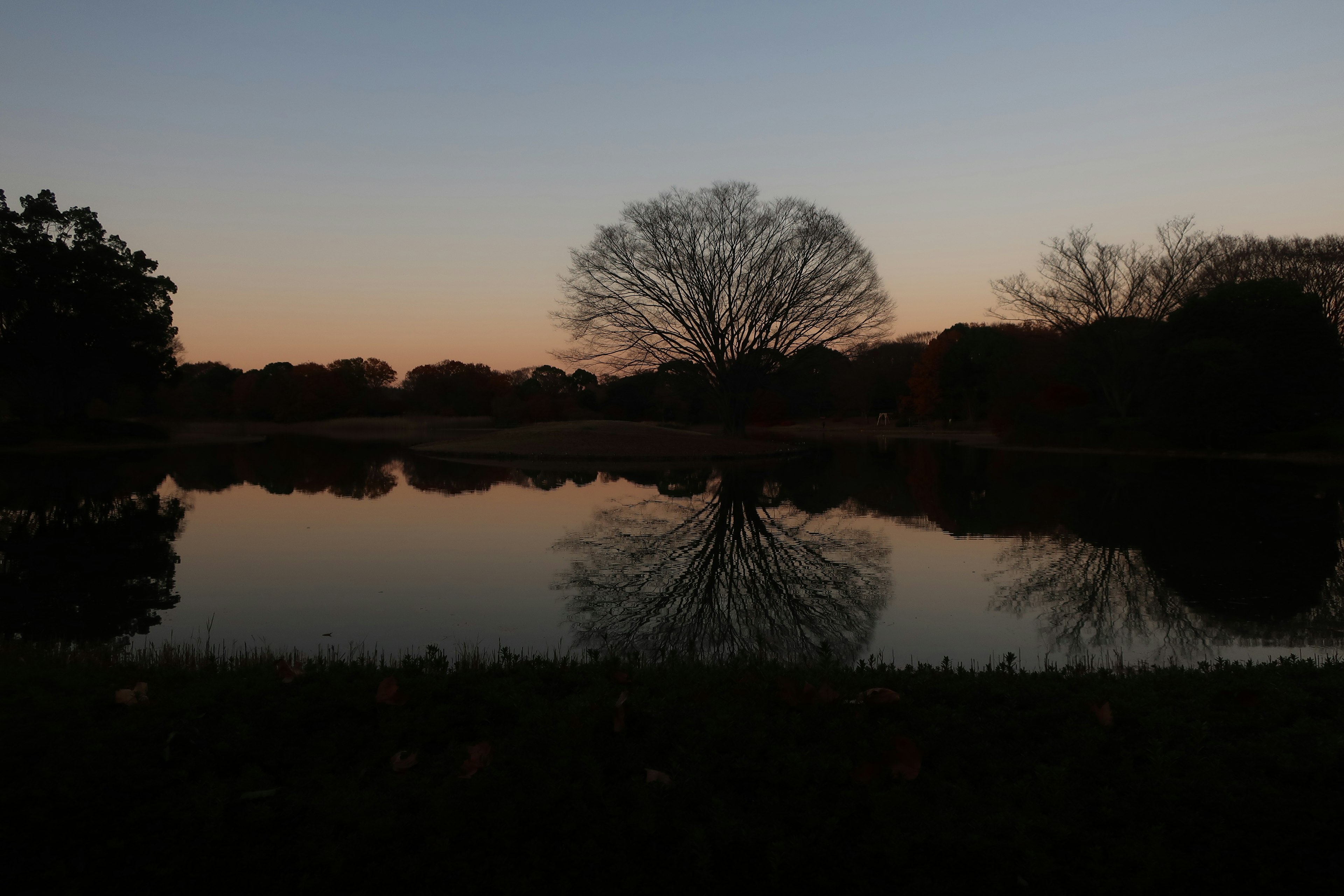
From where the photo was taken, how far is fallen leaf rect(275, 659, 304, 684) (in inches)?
200

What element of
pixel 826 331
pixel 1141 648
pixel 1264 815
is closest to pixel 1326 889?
pixel 1264 815

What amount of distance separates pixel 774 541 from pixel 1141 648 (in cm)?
667

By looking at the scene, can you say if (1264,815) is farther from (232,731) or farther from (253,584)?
(253,584)

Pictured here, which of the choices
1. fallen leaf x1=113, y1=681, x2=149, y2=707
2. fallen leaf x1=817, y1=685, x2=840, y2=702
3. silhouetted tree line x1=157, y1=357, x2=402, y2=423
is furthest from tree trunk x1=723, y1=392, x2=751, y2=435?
silhouetted tree line x1=157, y1=357, x2=402, y2=423

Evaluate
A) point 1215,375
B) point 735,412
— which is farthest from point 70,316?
point 1215,375

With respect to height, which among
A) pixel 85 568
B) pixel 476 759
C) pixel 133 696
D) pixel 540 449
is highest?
pixel 540 449

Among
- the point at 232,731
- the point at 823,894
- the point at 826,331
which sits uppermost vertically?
the point at 826,331

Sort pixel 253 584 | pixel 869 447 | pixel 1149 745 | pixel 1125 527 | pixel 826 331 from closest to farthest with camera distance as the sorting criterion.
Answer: pixel 1149 745 < pixel 253 584 < pixel 1125 527 < pixel 826 331 < pixel 869 447

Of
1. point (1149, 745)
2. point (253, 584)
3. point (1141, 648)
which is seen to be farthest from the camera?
point (253, 584)

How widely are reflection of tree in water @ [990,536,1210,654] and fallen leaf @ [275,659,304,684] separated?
591 centimetres

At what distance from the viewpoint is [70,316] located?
4344 cm

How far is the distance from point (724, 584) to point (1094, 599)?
13.3 ft

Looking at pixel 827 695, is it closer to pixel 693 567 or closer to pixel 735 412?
pixel 693 567

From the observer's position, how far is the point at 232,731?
4.46 meters
